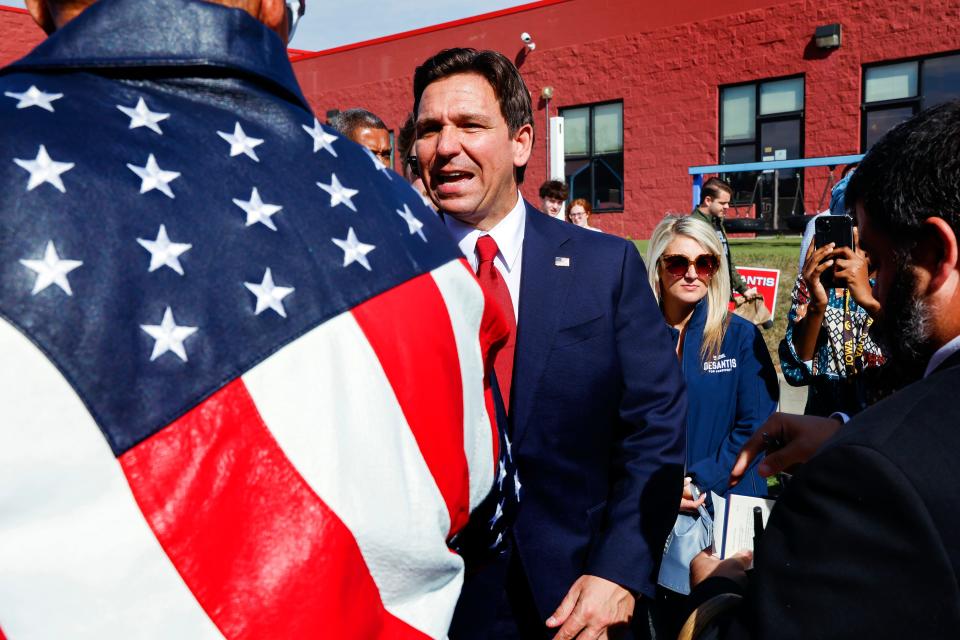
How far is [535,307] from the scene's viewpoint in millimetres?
2207

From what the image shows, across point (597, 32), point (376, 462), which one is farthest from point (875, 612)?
point (597, 32)

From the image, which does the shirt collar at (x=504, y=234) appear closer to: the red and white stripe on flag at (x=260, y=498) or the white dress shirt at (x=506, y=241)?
the white dress shirt at (x=506, y=241)

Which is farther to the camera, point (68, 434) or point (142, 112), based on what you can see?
point (142, 112)

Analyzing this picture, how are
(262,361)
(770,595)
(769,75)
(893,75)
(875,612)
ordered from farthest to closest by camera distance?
(769,75) < (893,75) < (770,595) < (875,612) < (262,361)

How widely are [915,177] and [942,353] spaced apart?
0.32 m

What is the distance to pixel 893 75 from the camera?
1544 cm

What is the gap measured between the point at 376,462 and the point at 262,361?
0.18 m

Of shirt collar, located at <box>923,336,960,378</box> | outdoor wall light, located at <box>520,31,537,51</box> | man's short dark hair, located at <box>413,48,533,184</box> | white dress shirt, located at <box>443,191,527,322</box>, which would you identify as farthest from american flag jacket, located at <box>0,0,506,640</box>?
outdoor wall light, located at <box>520,31,537,51</box>

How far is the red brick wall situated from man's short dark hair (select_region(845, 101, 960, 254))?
2388 centimetres

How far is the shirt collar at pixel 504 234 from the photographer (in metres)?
2.39

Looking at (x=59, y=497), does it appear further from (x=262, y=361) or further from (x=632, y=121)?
(x=632, y=121)

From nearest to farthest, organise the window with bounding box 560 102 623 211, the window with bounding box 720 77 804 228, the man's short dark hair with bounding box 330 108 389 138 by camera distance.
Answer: the man's short dark hair with bounding box 330 108 389 138 < the window with bounding box 720 77 804 228 < the window with bounding box 560 102 623 211

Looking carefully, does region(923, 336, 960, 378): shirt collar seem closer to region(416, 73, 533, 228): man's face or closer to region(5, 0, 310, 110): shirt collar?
region(5, 0, 310, 110): shirt collar

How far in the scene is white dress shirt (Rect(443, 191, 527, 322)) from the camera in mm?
2363
